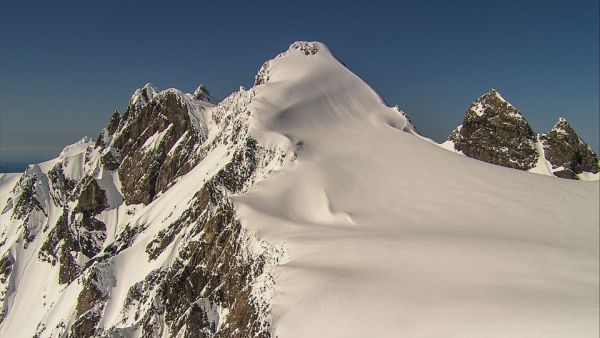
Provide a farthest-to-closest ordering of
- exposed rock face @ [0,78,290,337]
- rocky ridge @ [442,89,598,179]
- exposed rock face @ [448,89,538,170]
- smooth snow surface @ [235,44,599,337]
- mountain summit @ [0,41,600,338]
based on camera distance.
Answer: exposed rock face @ [448,89,538,170] → rocky ridge @ [442,89,598,179] → exposed rock face @ [0,78,290,337] → mountain summit @ [0,41,600,338] → smooth snow surface @ [235,44,599,337]

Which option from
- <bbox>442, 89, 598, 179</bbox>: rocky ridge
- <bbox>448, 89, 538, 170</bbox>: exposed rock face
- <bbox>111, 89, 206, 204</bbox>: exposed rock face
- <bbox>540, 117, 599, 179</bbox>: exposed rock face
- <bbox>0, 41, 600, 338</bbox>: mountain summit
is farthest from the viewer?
<bbox>111, 89, 206, 204</bbox>: exposed rock face

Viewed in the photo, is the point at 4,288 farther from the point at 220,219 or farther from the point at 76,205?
the point at 220,219

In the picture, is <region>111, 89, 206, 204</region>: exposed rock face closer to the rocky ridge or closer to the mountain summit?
the mountain summit

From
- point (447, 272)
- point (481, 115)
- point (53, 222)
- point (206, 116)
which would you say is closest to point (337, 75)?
point (481, 115)

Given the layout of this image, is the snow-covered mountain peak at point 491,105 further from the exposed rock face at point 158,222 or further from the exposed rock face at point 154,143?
the exposed rock face at point 154,143

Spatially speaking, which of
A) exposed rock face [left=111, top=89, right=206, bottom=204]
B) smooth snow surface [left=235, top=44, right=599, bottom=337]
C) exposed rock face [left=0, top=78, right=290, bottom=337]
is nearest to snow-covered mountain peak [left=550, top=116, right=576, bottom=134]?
smooth snow surface [left=235, top=44, right=599, bottom=337]

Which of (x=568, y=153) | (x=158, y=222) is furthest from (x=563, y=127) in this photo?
(x=158, y=222)
